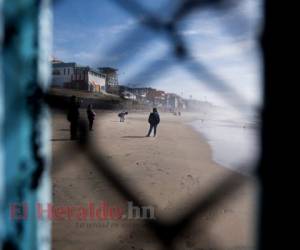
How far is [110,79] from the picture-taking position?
0.83 m

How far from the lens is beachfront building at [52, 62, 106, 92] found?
830mm

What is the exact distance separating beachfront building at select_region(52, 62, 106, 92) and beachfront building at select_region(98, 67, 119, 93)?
0.01m

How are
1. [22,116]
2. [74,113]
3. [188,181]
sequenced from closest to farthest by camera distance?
[22,116], [74,113], [188,181]

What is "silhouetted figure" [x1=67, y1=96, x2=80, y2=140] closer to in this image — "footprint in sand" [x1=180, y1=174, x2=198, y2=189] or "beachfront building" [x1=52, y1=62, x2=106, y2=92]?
"beachfront building" [x1=52, y1=62, x2=106, y2=92]

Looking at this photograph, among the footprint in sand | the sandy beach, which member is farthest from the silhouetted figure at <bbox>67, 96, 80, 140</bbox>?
the footprint in sand

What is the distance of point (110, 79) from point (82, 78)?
0.26 metres

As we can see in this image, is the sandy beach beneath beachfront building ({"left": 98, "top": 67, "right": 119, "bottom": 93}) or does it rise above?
beneath

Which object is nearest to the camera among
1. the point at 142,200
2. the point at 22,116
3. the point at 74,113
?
the point at 22,116

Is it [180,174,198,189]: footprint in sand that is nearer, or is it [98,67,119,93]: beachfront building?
[98,67,119,93]: beachfront building

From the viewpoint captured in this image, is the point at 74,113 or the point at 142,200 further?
the point at 142,200

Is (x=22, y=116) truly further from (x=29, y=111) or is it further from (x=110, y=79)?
(x=110, y=79)

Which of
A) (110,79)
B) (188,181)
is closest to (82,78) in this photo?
(110,79)

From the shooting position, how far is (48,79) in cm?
58

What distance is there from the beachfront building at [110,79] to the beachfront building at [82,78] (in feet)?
0.04
